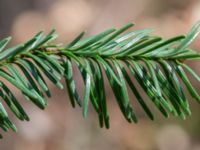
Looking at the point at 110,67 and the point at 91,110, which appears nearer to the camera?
the point at 110,67

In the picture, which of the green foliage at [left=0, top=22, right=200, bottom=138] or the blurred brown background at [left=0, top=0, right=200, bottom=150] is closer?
the green foliage at [left=0, top=22, right=200, bottom=138]

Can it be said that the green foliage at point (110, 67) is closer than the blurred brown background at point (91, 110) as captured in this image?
Yes

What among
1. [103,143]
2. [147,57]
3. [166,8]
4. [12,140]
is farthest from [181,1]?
[147,57]
